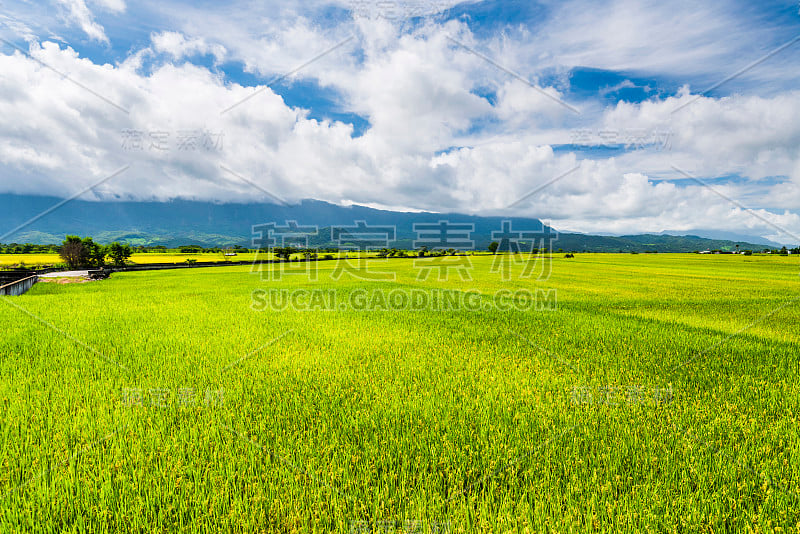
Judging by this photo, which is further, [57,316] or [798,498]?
[57,316]

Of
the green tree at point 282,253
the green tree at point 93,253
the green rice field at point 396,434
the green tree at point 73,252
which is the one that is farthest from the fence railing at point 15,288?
the green tree at point 93,253

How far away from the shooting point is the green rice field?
278 centimetres

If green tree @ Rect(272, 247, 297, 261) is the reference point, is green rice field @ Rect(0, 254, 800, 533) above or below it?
below

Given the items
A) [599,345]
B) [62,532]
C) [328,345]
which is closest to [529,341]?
[599,345]

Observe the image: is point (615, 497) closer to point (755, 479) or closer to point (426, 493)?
point (755, 479)

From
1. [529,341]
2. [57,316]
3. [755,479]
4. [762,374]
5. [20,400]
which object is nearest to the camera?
[755,479]

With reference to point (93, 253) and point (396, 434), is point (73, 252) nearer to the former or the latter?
point (93, 253)

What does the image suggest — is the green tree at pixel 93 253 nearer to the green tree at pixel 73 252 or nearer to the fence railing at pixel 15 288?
the green tree at pixel 73 252

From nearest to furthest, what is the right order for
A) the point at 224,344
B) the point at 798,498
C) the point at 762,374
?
the point at 798,498 < the point at 762,374 < the point at 224,344

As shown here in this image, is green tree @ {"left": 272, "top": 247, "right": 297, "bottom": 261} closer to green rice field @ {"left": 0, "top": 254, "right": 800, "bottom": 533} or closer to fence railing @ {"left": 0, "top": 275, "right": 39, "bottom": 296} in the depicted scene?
fence railing @ {"left": 0, "top": 275, "right": 39, "bottom": 296}

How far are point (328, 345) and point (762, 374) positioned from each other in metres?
9.00

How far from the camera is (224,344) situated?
8117 millimetres

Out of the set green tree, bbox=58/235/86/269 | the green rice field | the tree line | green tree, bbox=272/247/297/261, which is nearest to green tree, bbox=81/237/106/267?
the tree line

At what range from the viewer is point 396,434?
402 cm
